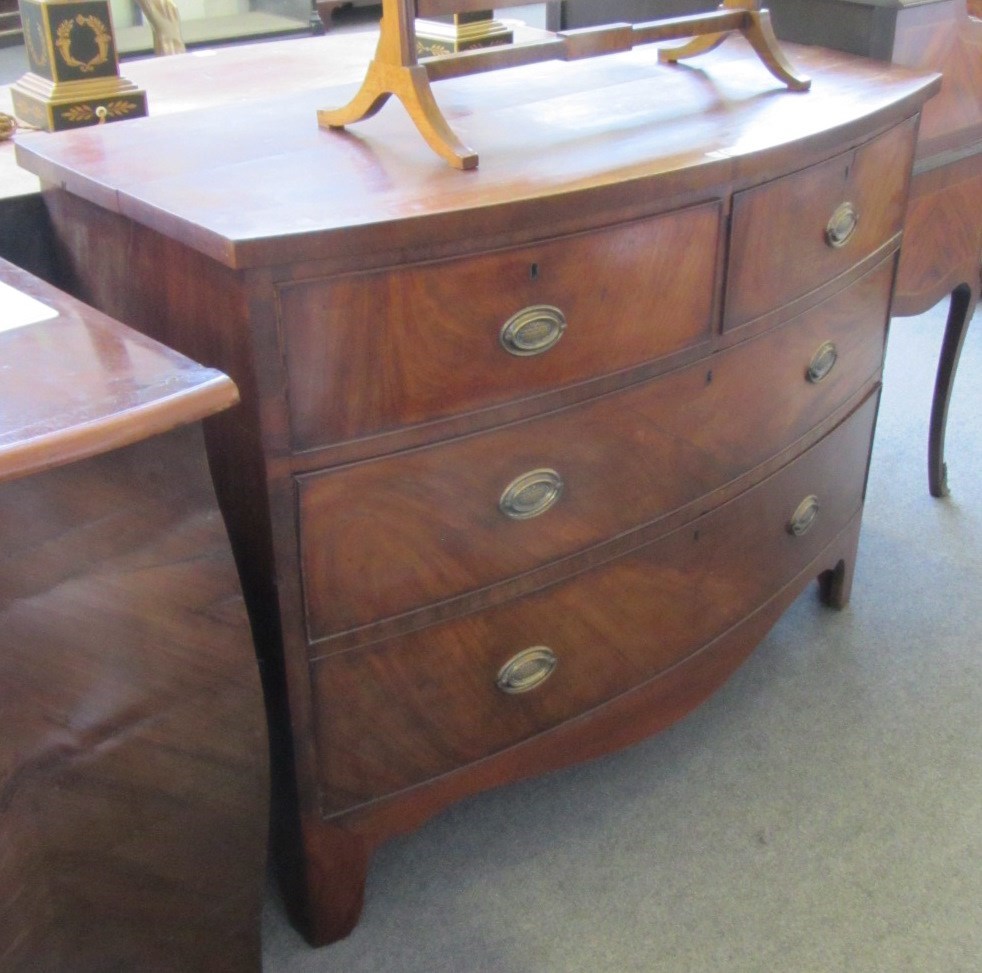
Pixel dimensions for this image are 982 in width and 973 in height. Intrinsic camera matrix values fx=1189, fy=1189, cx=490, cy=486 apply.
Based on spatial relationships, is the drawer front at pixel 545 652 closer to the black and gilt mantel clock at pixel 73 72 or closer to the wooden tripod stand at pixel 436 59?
the wooden tripod stand at pixel 436 59

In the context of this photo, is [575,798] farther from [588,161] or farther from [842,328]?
[588,161]

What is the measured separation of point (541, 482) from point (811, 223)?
461mm

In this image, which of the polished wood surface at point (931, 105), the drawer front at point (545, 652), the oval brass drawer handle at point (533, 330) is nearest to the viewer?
the oval brass drawer handle at point (533, 330)

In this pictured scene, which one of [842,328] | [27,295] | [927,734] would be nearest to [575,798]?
[927,734]

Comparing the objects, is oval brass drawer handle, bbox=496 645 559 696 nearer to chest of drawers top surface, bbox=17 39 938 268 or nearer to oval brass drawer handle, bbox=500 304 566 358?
oval brass drawer handle, bbox=500 304 566 358

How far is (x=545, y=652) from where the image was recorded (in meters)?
1.36

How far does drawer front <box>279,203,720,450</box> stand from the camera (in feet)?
3.43

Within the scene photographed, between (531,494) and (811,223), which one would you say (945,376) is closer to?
(811,223)

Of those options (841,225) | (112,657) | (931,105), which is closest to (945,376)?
(931,105)

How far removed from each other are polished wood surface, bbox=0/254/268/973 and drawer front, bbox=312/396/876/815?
16 centimetres

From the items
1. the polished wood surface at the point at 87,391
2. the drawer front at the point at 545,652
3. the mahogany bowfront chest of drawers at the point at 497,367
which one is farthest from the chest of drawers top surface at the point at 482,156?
the drawer front at the point at 545,652

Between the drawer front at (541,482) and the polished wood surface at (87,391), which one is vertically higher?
the polished wood surface at (87,391)

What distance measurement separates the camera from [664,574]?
4.72 ft

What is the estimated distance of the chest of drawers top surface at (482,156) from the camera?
1027 millimetres
